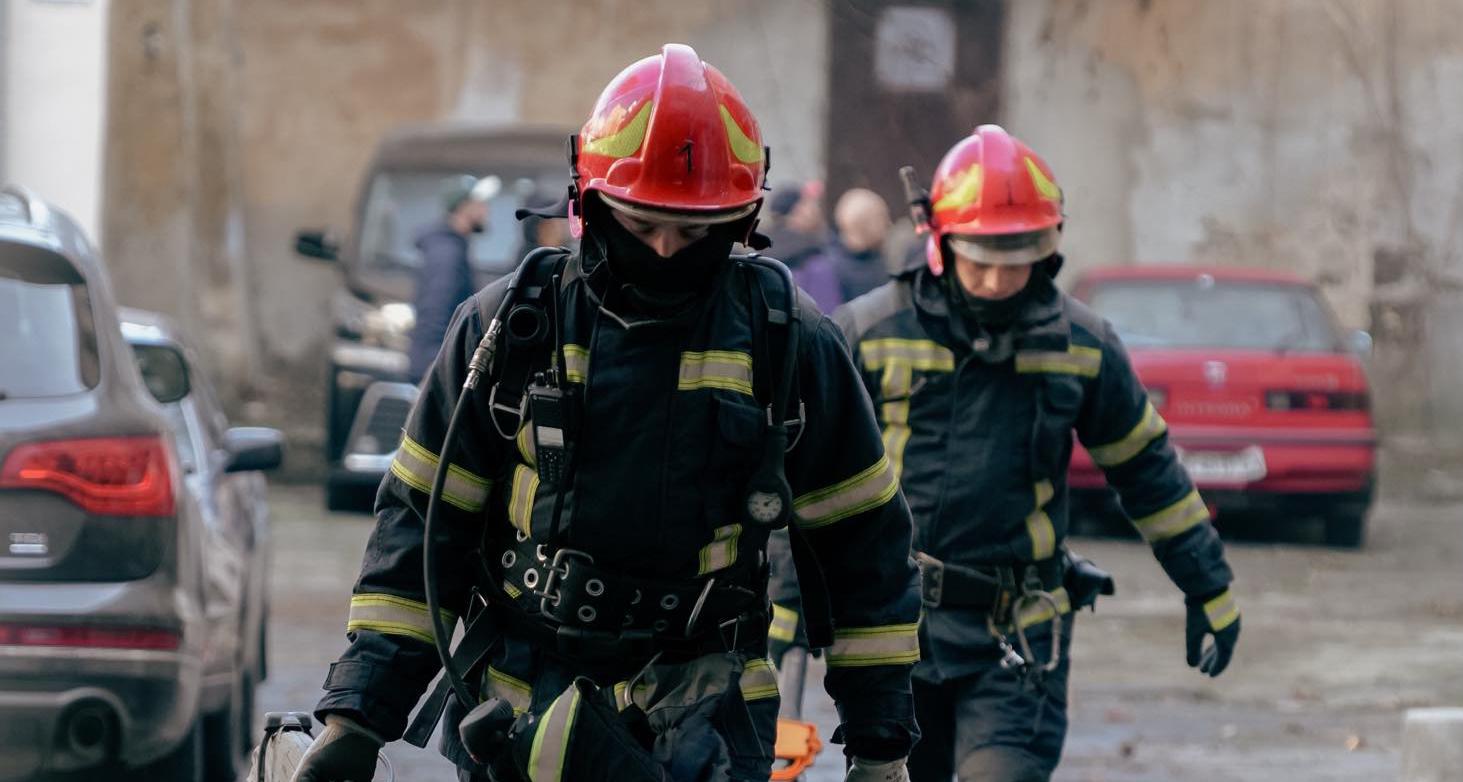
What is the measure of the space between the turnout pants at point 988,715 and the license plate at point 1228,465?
26.4ft

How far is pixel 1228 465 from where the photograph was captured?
43.2ft

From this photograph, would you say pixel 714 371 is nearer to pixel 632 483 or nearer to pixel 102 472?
pixel 632 483

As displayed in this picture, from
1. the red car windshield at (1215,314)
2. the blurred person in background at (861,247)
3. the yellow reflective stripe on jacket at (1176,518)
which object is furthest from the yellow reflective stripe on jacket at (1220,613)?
the red car windshield at (1215,314)

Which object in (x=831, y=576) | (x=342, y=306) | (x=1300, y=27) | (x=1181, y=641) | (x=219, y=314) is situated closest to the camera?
(x=831, y=576)

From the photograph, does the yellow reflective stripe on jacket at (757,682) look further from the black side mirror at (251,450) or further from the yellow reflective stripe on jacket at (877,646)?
the black side mirror at (251,450)

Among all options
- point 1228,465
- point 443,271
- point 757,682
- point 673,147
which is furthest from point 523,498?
point 1228,465

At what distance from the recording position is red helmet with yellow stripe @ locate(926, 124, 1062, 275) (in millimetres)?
5312

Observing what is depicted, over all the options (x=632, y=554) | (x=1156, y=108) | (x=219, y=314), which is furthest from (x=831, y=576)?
(x=1156, y=108)

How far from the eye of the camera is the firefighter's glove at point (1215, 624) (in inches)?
210

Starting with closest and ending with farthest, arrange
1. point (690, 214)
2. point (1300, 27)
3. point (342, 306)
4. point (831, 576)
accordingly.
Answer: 1. point (690, 214)
2. point (831, 576)
3. point (342, 306)
4. point (1300, 27)

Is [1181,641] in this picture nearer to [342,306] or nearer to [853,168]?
[342,306]

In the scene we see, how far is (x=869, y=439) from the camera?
3664 mm

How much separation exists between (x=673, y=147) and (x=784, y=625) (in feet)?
6.52

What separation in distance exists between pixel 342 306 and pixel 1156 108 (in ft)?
26.3
